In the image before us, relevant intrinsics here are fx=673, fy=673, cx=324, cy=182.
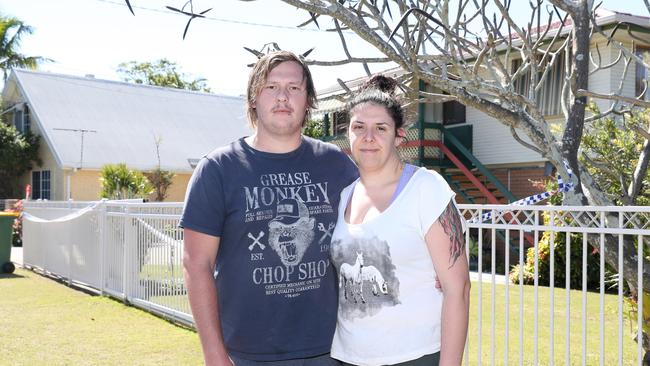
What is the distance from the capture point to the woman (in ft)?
8.01

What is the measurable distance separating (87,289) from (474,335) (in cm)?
651

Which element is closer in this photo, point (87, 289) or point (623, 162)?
point (623, 162)

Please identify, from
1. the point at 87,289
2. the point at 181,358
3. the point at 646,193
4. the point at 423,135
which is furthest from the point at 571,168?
the point at 423,135

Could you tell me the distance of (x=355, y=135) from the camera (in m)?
2.66

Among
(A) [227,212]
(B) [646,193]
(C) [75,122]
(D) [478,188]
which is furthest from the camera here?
(C) [75,122]

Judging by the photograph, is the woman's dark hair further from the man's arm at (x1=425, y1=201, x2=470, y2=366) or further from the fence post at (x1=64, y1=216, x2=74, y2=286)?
the fence post at (x1=64, y1=216, x2=74, y2=286)

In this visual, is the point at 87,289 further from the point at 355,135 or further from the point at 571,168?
the point at 355,135

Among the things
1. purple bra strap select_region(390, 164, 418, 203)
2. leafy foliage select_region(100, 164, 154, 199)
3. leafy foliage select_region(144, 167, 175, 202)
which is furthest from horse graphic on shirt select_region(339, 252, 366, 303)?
leafy foliage select_region(144, 167, 175, 202)

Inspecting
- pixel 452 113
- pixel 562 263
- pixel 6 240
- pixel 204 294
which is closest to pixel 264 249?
pixel 204 294

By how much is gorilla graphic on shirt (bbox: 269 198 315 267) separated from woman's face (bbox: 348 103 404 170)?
33 cm

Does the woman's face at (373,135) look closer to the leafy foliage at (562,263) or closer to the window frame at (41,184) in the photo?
the leafy foliage at (562,263)

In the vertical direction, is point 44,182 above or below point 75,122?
below

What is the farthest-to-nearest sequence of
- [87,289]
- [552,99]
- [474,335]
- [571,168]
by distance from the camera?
[552,99]
[87,289]
[474,335]
[571,168]

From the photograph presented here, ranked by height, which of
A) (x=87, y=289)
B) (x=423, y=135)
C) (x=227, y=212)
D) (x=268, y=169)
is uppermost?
(x=423, y=135)
